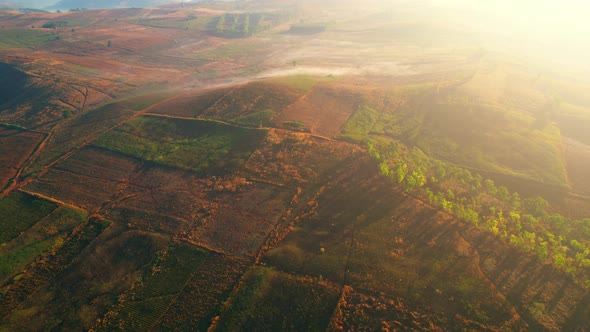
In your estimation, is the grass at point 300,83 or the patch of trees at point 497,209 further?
the grass at point 300,83

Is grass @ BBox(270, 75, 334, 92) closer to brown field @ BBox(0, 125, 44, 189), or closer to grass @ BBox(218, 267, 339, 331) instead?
brown field @ BBox(0, 125, 44, 189)

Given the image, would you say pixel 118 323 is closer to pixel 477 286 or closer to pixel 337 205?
pixel 337 205

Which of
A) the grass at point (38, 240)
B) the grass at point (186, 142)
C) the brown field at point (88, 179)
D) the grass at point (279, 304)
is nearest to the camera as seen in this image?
the grass at point (279, 304)

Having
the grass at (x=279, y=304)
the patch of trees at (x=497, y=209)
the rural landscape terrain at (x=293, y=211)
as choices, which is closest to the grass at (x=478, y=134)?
the rural landscape terrain at (x=293, y=211)

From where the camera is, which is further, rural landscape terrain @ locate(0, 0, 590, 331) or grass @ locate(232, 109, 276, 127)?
grass @ locate(232, 109, 276, 127)

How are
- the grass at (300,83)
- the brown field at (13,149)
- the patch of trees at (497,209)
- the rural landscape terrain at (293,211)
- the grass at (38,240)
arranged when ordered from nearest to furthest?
the rural landscape terrain at (293,211) → the grass at (38,240) → the patch of trees at (497,209) → the brown field at (13,149) → the grass at (300,83)

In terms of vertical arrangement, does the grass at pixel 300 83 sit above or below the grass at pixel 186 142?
above

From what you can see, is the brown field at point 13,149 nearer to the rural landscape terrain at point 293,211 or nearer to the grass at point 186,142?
the rural landscape terrain at point 293,211

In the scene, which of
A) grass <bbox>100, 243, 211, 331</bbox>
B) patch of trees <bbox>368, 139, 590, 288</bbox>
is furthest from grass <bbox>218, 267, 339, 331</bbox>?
patch of trees <bbox>368, 139, 590, 288</bbox>
